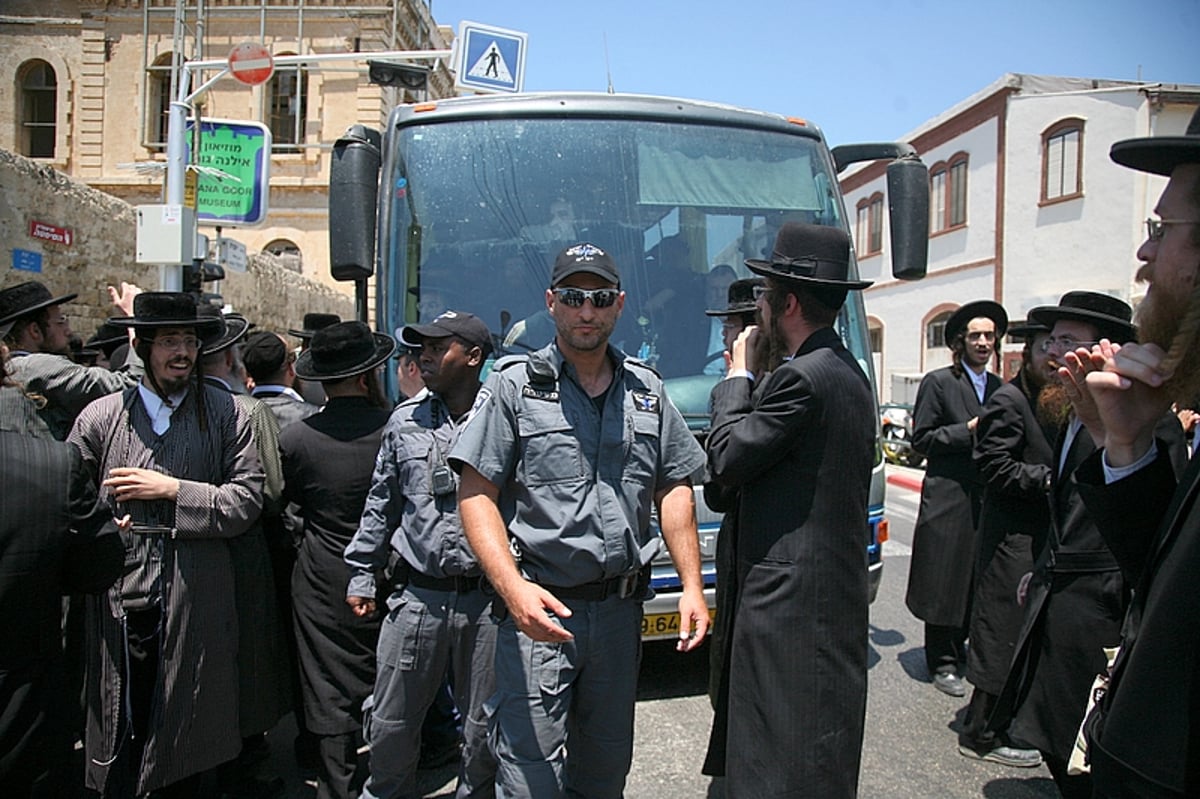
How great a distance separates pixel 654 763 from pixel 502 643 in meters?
1.67

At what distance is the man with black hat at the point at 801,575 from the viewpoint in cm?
259

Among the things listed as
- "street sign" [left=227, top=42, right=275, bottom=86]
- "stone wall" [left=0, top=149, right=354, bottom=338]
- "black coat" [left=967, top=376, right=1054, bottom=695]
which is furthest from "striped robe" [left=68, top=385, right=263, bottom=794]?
"street sign" [left=227, top=42, right=275, bottom=86]

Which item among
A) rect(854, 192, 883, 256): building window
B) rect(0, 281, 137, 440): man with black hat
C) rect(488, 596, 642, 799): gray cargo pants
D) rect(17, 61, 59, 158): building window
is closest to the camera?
rect(488, 596, 642, 799): gray cargo pants

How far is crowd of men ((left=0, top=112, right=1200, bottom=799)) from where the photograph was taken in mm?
2383

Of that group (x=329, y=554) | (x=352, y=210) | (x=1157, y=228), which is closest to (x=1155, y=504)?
(x=1157, y=228)

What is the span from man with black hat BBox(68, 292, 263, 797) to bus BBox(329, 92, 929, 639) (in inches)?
51.6

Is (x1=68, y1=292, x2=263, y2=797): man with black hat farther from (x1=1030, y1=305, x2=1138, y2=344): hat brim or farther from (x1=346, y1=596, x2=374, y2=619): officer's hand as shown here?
(x1=1030, y1=305, x2=1138, y2=344): hat brim

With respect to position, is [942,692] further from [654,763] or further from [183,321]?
[183,321]

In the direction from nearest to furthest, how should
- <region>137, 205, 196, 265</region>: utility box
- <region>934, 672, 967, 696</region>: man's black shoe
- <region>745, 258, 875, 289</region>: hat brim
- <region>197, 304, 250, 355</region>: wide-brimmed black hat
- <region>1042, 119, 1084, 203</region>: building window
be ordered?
<region>745, 258, 875, 289</region>: hat brim → <region>197, 304, 250, 355</region>: wide-brimmed black hat → <region>934, 672, 967, 696</region>: man's black shoe → <region>137, 205, 196, 265</region>: utility box → <region>1042, 119, 1084, 203</region>: building window

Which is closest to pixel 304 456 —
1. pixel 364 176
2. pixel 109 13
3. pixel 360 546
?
pixel 360 546

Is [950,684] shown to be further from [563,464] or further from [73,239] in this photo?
[73,239]

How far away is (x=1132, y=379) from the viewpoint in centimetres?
163

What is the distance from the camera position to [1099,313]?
3.42m

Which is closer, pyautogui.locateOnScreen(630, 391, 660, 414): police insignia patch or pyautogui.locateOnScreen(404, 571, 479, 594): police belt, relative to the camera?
pyautogui.locateOnScreen(630, 391, 660, 414): police insignia patch
